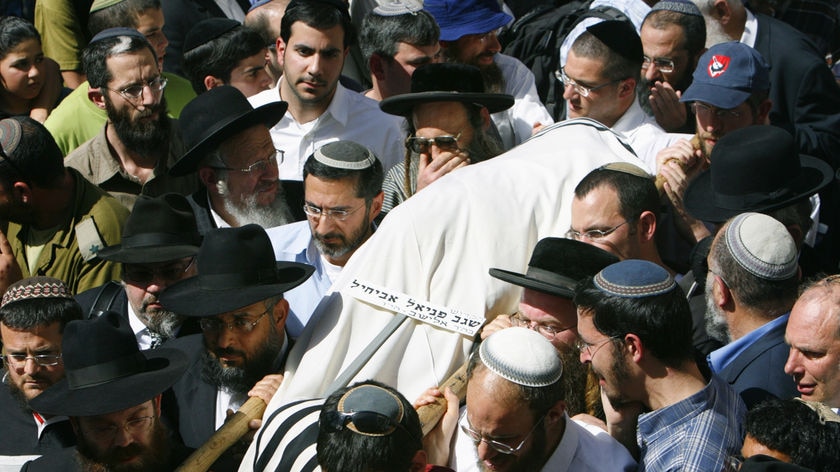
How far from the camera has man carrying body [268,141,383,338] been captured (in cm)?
523

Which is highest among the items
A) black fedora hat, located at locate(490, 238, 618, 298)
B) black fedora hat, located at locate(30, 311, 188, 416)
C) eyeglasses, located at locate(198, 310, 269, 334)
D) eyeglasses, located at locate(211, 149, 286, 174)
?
black fedora hat, located at locate(490, 238, 618, 298)

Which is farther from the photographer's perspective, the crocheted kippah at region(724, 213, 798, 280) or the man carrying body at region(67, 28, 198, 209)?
the man carrying body at region(67, 28, 198, 209)

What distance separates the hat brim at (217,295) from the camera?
4.59m

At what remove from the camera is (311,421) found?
3961 millimetres

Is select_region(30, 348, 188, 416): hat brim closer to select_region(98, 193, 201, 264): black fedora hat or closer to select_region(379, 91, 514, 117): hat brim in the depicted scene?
select_region(98, 193, 201, 264): black fedora hat

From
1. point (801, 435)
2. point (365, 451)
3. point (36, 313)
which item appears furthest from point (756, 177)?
point (36, 313)

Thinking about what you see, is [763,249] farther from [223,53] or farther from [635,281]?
[223,53]

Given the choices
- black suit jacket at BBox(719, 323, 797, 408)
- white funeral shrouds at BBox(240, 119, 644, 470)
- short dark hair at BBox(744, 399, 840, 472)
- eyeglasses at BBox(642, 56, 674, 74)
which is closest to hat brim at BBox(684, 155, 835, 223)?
white funeral shrouds at BBox(240, 119, 644, 470)

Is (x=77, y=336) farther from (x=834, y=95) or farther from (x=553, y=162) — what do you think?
(x=834, y=95)

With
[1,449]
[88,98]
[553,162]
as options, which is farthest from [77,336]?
[88,98]

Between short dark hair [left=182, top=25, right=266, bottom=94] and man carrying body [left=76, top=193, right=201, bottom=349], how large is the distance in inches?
69.9

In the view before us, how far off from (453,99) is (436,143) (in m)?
0.21

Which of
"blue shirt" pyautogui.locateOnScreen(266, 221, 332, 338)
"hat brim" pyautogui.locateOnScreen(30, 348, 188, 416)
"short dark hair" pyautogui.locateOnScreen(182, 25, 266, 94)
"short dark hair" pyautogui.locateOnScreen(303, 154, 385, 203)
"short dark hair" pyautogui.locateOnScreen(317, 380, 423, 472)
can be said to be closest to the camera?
"short dark hair" pyautogui.locateOnScreen(317, 380, 423, 472)

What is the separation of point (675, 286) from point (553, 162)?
117 cm
